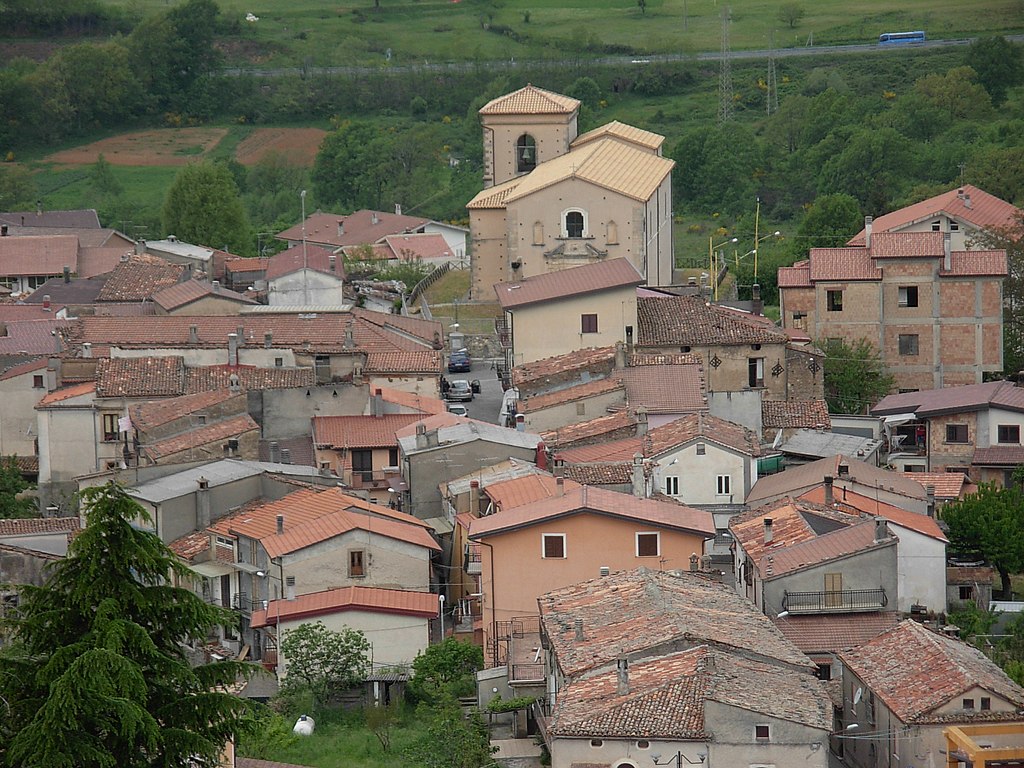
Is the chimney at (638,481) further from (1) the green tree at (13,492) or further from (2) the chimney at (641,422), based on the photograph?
(1) the green tree at (13,492)

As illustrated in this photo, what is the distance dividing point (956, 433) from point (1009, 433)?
4.26 feet

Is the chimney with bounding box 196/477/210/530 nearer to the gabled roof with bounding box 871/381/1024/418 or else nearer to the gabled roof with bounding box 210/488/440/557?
the gabled roof with bounding box 210/488/440/557

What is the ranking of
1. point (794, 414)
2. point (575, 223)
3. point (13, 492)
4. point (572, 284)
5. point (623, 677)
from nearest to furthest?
1. point (623, 677)
2. point (13, 492)
3. point (794, 414)
4. point (572, 284)
5. point (575, 223)

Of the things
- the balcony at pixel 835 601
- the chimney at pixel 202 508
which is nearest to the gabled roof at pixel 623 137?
the chimney at pixel 202 508

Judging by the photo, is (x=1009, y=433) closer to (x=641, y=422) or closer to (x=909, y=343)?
(x=909, y=343)

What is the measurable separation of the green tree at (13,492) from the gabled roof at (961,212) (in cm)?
2783

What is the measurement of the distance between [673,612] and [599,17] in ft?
383

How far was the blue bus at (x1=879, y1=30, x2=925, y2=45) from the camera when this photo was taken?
134 m

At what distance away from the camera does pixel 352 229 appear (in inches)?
3740

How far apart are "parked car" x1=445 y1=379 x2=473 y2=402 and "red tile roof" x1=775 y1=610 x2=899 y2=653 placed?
71.3 ft

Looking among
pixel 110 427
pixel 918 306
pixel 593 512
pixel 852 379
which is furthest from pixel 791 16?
pixel 593 512

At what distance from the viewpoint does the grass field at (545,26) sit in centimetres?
13950

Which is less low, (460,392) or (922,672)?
(460,392)

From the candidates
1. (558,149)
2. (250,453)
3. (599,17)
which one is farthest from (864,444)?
(599,17)
